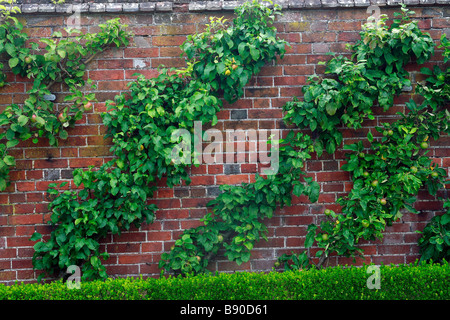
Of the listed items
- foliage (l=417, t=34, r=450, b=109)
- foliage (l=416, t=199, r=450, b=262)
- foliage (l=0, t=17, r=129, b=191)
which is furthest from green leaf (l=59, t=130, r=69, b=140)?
foliage (l=416, t=199, r=450, b=262)

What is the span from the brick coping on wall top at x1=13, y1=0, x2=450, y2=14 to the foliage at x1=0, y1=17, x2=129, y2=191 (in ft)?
0.46

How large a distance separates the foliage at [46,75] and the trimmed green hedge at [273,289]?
1018 millimetres

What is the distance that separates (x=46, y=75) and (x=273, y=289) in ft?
7.38

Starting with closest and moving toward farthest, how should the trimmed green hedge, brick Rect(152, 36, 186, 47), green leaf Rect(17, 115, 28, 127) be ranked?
the trimmed green hedge → green leaf Rect(17, 115, 28, 127) → brick Rect(152, 36, 186, 47)

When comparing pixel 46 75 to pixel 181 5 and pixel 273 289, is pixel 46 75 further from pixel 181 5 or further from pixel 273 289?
pixel 273 289

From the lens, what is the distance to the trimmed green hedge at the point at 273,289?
8.18 ft

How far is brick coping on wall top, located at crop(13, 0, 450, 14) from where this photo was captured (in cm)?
303

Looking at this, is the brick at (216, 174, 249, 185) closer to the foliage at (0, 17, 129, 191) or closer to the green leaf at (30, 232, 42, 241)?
Result: the foliage at (0, 17, 129, 191)

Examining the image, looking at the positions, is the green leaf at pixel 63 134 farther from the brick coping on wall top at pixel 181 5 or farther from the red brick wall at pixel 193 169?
the brick coping on wall top at pixel 181 5

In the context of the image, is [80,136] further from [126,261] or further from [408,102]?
[408,102]

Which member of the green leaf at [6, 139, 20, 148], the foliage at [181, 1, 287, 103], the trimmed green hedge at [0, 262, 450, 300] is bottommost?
the trimmed green hedge at [0, 262, 450, 300]

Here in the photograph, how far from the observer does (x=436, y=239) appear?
2.95 metres

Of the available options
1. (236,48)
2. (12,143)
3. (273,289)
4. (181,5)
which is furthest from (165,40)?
(273,289)

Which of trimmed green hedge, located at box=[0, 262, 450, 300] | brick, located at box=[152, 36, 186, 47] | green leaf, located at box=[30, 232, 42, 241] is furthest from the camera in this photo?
brick, located at box=[152, 36, 186, 47]
